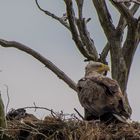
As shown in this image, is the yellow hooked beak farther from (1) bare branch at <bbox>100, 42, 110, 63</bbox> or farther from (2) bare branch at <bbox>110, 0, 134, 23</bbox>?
(2) bare branch at <bbox>110, 0, 134, 23</bbox>

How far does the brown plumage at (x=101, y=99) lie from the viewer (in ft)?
39.9

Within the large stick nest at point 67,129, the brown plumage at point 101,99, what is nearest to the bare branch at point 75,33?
the brown plumage at point 101,99

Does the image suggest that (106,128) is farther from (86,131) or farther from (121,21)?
(121,21)

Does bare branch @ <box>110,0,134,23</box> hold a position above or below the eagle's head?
above

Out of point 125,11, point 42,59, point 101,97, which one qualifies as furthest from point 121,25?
point 101,97

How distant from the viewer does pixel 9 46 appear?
15570 millimetres

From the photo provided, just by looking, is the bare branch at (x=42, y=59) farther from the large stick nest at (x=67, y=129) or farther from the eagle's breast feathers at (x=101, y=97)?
the large stick nest at (x=67, y=129)

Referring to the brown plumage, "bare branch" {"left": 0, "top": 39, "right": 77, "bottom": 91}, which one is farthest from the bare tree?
the brown plumage

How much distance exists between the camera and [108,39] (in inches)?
599

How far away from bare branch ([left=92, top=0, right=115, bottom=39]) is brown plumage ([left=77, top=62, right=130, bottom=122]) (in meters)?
2.42

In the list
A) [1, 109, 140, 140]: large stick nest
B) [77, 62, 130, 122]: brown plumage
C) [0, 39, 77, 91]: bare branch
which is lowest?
[1, 109, 140, 140]: large stick nest

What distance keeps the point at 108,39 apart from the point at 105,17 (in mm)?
422

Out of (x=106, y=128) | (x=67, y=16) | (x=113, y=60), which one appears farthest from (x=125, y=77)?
(x=106, y=128)

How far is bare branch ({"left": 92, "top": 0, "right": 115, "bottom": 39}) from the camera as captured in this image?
15.2 meters
